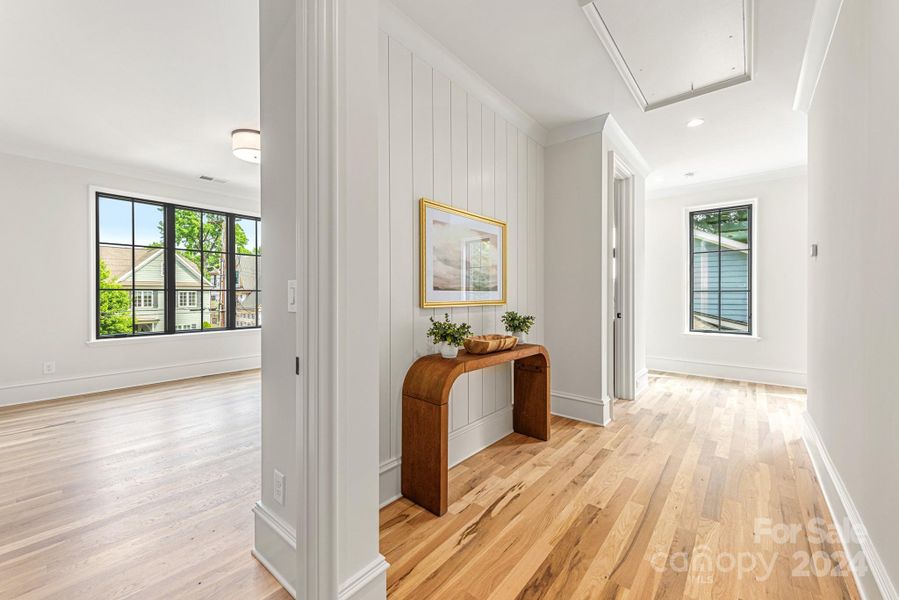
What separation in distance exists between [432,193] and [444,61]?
813 millimetres

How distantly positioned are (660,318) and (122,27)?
5949 millimetres

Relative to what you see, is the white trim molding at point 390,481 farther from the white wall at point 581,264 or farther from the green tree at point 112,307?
the green tree at point 112,307

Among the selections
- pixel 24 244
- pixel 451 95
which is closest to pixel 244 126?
pixel 451 95

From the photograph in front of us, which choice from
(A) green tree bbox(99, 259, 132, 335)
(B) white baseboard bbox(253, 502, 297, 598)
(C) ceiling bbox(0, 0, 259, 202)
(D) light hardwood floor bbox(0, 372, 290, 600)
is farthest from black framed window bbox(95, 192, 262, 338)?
(B) white baseboard bbox(253, 502, 297, 598)

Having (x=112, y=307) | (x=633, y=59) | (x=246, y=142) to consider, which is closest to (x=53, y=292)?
(x=112, y=307)

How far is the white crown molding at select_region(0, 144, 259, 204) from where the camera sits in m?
Result: 3.83

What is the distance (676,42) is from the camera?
2.20 m

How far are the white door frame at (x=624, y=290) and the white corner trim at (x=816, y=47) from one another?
1378mm

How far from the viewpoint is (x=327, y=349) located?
46.1 inches

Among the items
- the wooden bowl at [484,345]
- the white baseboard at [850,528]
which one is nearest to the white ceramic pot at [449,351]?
the wooden bowl at [484,345]

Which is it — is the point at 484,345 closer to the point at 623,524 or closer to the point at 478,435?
the point at 478,435

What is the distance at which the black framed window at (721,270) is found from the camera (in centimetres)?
480

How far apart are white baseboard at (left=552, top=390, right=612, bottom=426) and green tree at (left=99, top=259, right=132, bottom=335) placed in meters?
4.95

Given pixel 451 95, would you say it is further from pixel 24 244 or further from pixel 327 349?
pixel 24 244
